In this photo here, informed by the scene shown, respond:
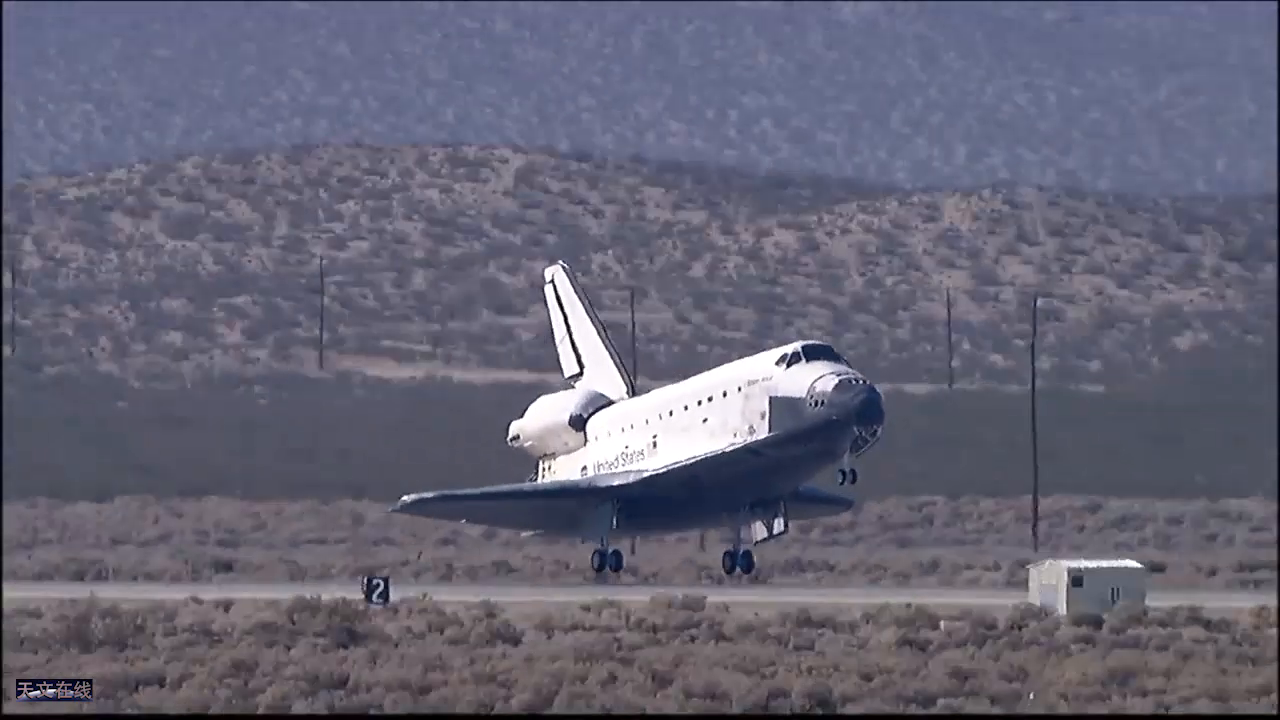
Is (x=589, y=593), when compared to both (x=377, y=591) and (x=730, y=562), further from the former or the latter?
(x=377, y=591)

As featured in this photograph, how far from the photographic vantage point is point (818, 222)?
89.6 meters

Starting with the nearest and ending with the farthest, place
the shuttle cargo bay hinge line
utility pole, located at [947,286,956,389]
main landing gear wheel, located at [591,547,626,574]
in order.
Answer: the shuttle cargo bay hinge line < main landing gear wheel, located at [591,547,626,574] < utility pole, located at [947,286,956,389]

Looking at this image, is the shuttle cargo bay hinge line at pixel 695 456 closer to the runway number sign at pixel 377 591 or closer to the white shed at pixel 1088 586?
the runway number sign at pixel 377 591

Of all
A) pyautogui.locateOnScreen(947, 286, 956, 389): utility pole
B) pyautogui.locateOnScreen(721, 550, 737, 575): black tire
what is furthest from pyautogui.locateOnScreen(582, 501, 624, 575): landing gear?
pyautogui.locateOnScreen(947, 286, 956, 389): utility pole

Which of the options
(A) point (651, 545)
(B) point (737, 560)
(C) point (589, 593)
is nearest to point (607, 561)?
(B) point (737, 560)

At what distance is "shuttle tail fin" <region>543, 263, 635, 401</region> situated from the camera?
4844cm

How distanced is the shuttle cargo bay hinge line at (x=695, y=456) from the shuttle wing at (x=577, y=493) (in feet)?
0.08

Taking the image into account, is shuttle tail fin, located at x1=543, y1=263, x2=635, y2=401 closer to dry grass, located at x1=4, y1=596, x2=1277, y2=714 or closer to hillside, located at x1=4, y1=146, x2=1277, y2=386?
dry grass, located at x1=4, y1=596, x2=1277, y2=714

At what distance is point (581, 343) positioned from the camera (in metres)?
49.9

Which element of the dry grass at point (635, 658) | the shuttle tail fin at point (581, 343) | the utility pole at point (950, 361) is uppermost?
the utility pole at point (950, 361)

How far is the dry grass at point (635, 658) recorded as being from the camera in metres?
31.8

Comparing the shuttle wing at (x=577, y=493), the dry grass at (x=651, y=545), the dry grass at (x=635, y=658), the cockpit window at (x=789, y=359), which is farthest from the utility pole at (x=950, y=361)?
the cockpit window at (x=789, y=359)

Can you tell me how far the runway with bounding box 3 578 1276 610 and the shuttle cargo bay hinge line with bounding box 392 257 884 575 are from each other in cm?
176

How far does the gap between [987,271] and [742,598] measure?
1622 inches
